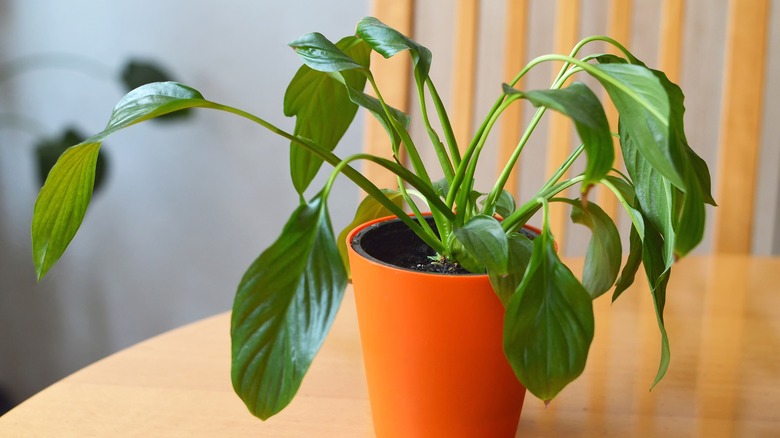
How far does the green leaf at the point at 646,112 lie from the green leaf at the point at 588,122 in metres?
0.03

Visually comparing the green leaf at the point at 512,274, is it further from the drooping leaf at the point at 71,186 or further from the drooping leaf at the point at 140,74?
the drooping leaf at the point at 140,74

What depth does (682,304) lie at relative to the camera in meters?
0.96

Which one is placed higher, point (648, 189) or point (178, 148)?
point (648, 189)

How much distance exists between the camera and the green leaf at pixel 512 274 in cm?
53

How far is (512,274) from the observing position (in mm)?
530

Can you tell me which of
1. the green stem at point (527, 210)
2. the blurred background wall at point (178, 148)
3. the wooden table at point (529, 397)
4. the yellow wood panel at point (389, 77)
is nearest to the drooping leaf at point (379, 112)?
the green stem at point (527, 210)

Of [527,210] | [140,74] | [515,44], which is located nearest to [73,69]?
[140,74]

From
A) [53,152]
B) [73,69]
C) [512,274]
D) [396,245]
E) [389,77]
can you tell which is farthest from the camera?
[73,69]

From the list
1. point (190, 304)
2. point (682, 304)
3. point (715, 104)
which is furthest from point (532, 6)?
point (190, 304)

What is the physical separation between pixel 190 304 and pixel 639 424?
1337 millimetres

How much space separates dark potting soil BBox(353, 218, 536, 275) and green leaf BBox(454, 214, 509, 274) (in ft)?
0.29

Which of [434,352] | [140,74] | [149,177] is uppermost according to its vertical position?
[140,74]

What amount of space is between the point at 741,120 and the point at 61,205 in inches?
36.8

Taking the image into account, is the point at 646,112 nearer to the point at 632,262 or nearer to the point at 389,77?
the point at 632,262
